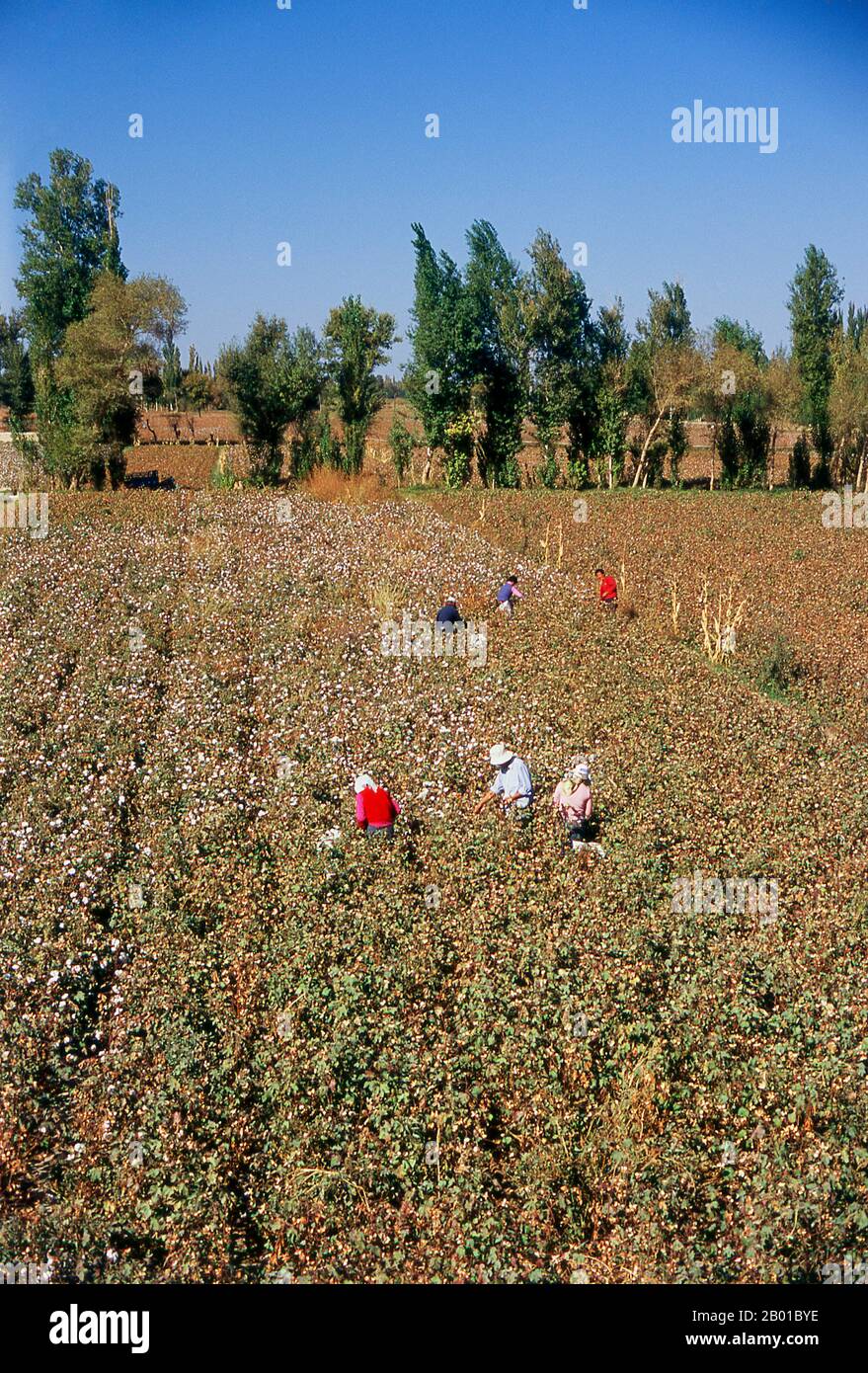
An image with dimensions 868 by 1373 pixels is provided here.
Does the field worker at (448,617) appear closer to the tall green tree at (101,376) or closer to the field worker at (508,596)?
the field worker at (508,596)

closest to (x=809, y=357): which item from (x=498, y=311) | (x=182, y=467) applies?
(x=498, y=311)

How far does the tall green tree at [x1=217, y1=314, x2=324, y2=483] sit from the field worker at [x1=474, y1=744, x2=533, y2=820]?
2605 centimetres

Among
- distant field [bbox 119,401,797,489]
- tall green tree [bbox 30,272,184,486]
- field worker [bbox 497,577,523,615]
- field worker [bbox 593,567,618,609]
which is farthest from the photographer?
distant field [bbox 119,401,797,489]

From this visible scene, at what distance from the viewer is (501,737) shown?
43.3 ft

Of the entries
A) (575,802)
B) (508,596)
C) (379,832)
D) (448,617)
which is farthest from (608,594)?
(379,832)

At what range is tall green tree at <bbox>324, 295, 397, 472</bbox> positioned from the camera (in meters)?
37.5

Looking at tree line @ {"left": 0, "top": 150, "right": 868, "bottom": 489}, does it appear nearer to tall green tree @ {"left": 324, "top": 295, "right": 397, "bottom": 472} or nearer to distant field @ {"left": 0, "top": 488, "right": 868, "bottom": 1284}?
tall green tree @ {"left": 324, "top": 295, "right": 397, "bottom": 472}

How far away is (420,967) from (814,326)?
47.2 metres

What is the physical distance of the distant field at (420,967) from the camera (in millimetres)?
6312

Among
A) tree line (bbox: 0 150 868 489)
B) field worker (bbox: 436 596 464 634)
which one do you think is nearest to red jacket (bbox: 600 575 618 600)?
field worker (bbox: 436 596 464 634)

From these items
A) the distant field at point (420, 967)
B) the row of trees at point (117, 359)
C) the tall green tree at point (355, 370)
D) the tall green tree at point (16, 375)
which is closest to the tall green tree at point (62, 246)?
the row of trees at point (117, 359)

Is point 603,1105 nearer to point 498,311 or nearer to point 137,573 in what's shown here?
point 137,573

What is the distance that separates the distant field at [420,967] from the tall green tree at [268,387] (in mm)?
18996

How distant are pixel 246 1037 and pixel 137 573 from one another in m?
14.3
